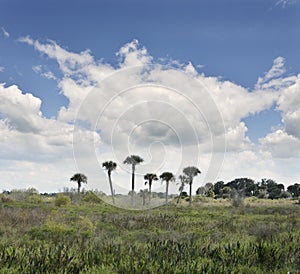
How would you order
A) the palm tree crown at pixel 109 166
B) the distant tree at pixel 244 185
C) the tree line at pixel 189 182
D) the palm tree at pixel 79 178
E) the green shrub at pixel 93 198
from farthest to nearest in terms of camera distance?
the distant tree at pixel 244 185 < the palm tree at pixel 79 178 < the palm tree crown at pixel 109 166 < the green shrub at pixel 93 198 < the tree line at pixel 189 182

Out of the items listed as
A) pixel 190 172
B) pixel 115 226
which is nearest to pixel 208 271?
pixel 115 226

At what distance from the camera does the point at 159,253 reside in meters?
6.91

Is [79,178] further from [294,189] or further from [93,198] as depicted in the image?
[294,189]

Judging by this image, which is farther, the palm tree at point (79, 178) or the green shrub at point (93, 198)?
the palm tree at point (79, 178)

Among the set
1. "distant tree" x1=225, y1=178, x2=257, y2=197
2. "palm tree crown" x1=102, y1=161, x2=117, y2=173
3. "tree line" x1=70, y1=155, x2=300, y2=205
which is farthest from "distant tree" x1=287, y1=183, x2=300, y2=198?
"palm tree crown" x1=102, y1=161, x2=117, y2=173

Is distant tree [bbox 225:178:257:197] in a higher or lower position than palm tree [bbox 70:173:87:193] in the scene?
higher

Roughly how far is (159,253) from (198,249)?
4.43 feet

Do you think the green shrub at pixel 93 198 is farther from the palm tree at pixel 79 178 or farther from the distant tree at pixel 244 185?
Answer: the distant tree at pixel 244 185

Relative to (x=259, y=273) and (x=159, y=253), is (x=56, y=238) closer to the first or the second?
(x=159, y=253)

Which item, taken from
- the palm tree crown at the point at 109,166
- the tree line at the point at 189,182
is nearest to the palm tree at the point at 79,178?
the tree line at the point at 189,182

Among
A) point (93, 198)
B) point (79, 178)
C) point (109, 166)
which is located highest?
point (109, 166)

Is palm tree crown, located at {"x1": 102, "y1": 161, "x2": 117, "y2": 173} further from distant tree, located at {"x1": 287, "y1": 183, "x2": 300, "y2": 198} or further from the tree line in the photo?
distant tree, located at {"x1": 287, "y1": 183, "x2": 300, "y2": 198}

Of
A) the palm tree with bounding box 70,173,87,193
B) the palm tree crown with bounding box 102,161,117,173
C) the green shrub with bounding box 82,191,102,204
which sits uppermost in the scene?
the palm tree crown with bounding box 102,161,117,173

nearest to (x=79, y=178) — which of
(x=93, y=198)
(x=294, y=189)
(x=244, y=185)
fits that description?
(x=93, y=198)
